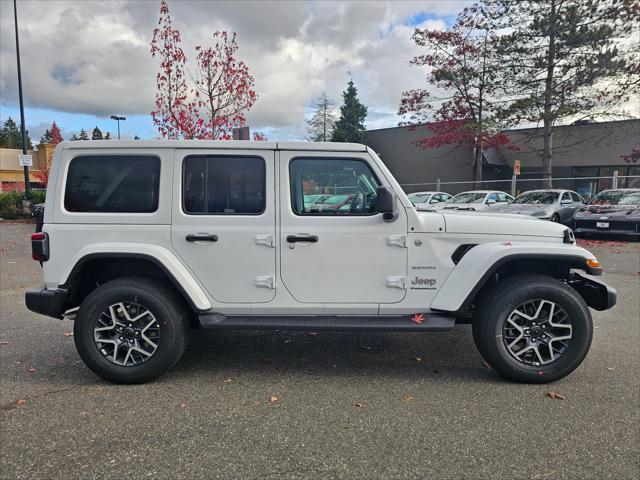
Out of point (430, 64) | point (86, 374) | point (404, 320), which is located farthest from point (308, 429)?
point (430, 64)

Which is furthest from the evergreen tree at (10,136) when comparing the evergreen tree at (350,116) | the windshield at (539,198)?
the windshield at (539,198)

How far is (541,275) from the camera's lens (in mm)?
3871

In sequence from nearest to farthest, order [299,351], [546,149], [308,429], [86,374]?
[308,429], [86,374], [299,351], [546,149]

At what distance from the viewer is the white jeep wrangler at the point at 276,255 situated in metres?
3.71

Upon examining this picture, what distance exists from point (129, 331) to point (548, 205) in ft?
48.0

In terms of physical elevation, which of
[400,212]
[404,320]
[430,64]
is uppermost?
[430,64]

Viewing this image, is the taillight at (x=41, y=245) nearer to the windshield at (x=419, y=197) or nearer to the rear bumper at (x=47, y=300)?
the rear bumper at (x=47, y=300)

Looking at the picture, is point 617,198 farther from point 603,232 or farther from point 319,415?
point 319,415

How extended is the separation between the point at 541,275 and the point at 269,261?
2.31 meters

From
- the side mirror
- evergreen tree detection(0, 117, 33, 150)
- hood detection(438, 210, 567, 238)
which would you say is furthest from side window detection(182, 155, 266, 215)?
evergreen tree detection(0, 117, 33, 150)

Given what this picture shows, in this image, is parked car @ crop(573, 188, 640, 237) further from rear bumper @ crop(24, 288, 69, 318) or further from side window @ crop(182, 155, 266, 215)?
rear bumper @ crop(24, 288, 69, 318)

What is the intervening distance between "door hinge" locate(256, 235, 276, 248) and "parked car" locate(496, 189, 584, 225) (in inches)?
502

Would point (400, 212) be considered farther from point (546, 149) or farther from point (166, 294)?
point (546, 149)

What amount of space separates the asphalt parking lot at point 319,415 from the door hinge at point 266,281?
81cm
